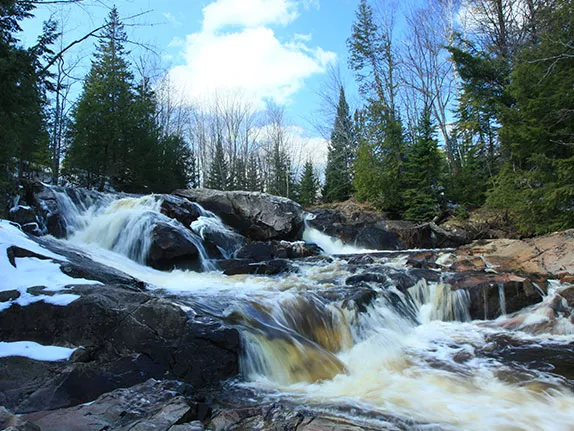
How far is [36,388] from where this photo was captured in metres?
3.11

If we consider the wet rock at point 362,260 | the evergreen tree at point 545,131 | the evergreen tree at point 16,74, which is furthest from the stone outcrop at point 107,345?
the evergreen tree at point 545,131

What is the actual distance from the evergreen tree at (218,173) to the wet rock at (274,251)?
64.7ft

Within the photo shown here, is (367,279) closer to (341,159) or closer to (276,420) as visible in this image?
(276,420)

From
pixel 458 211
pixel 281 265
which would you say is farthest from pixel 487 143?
pixel 281 265

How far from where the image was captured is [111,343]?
12.3 feet

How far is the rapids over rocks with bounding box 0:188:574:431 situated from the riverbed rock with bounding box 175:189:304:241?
573 cm

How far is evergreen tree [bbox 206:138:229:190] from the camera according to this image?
3334 centimetres

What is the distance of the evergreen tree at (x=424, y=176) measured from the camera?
17172 mm

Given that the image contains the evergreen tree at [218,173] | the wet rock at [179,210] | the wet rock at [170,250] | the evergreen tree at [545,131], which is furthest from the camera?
the evergreen tree at [218,173]

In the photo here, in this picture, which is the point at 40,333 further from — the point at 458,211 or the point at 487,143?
the point at 487,143

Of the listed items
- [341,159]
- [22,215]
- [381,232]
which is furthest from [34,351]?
[341,159]

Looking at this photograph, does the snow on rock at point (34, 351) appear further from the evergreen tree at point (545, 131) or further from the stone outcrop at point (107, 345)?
the evergreen tree at point (545, 131)

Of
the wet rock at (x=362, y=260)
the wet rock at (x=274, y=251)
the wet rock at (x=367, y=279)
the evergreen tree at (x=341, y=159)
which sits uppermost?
the evergreen tree at (x=341, y=159)

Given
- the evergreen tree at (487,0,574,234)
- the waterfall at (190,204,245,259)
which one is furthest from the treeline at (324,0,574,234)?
the waterfall at (190,204,245,259)
